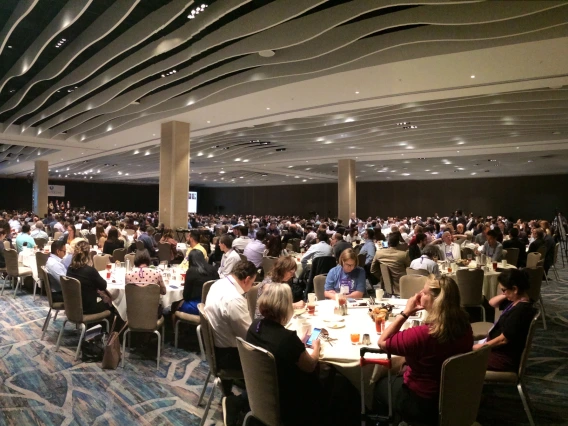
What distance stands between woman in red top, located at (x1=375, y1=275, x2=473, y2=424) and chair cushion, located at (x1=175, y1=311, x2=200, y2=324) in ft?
9.35

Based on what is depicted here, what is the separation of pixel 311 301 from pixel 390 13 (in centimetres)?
428

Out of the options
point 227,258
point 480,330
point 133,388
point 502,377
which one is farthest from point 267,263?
point 502,377

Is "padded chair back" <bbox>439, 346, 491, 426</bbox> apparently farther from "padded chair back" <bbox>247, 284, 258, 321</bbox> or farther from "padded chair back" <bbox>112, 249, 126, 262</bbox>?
"padded chair back" <bbox>112, 249, 126, 262</bbox>

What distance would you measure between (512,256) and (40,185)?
22.2m

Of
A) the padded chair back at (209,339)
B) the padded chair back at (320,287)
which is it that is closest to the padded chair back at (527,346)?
the padded chair back at (209,339)

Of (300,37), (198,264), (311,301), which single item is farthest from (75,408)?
(300,37)

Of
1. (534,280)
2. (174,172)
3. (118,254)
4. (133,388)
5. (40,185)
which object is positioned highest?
(40,185)

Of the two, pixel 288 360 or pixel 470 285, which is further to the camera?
pixel 470 285

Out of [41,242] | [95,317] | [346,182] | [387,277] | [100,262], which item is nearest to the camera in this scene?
[95,317]

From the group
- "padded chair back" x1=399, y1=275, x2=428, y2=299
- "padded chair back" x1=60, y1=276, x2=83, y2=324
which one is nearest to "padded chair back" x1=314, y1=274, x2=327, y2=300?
"padded chair back" x1=399, y1=275, x2=428, y2=299

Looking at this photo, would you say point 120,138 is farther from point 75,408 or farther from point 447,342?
point 447,342

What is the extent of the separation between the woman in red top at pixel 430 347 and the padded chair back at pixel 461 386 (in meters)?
0.10

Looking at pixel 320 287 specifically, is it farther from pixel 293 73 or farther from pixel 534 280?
pixel 293 73

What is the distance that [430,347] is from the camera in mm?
2539
